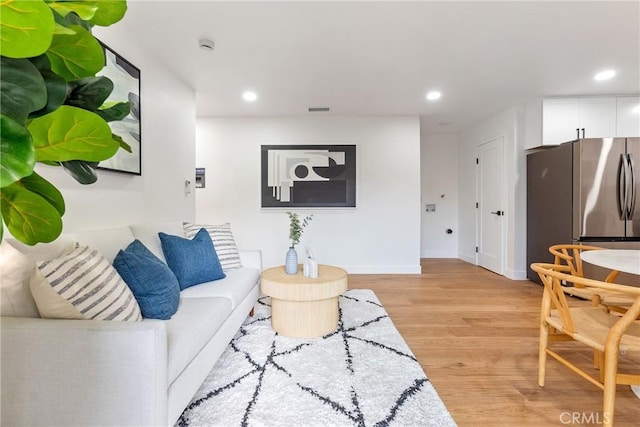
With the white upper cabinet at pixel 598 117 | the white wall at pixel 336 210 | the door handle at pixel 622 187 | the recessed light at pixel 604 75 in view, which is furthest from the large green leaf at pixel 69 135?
the white upper cabinet at pixel 598 117

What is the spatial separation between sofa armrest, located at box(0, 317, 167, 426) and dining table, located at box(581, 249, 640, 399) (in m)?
2.01

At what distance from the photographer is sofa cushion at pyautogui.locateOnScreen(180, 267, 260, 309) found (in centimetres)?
184

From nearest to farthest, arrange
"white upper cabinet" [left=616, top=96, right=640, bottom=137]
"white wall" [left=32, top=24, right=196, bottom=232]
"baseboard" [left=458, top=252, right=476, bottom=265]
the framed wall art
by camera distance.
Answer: "white wall" [left=32, top=24, right=196, bottom=232]
the framed wall art
"white upper cabinet" [left=616, top=96, right=640, bottom=137]
"baseboard" [left=458, top=252, right=476, bottom=265]

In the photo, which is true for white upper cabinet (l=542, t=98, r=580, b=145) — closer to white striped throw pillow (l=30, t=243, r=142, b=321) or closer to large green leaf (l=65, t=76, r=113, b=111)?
large green leaf (l=65, t=76, r=113, b=111)

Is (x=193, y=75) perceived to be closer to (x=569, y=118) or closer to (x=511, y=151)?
(x=511, y=151)

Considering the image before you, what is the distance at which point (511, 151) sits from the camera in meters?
3.96

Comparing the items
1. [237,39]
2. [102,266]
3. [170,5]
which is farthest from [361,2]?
[102,266]

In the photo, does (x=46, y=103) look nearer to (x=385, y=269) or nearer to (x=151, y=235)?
(x=151, y=235)

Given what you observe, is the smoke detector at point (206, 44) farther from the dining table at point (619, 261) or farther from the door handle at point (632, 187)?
the door handle at point (632, 187)

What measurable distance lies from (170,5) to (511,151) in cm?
433

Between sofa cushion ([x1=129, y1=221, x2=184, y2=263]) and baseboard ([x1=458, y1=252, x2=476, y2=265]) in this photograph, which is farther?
baseboard ([x1=458, y1=252, x2=476, y2=265])

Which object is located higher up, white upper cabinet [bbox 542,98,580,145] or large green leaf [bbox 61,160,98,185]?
white upper cabinet [bbox 542,98,580,145]

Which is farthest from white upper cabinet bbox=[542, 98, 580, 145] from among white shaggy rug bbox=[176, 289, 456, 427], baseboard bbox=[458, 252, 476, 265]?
white shaggy rug bbox=[176, 289, 456, 427]

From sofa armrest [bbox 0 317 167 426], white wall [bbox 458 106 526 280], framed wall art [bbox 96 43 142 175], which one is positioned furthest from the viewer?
white wall [bbox 458 106 526 280]
